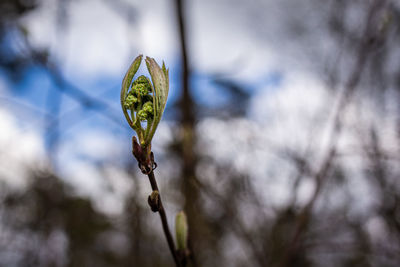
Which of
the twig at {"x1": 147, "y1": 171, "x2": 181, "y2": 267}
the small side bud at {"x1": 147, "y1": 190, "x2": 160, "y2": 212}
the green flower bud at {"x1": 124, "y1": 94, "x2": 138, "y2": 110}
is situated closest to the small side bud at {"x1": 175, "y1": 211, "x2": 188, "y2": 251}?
the twig at {"x1": 147, "y1": 171, "x2": 181, "y2": 267}

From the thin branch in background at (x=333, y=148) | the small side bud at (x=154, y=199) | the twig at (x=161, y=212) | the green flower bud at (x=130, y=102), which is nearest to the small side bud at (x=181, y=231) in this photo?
the twig at (x=161, y=212)

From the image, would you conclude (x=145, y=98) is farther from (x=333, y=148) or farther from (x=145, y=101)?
(x=333, y=148)

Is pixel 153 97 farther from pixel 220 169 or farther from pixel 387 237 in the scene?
pixel 387 237

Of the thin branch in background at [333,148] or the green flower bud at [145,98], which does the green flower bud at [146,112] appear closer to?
the green flower bud at [145,98]

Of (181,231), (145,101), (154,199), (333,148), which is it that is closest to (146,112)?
(145,101)

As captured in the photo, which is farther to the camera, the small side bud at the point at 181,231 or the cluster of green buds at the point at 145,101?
the small side bud at the point at 181,231

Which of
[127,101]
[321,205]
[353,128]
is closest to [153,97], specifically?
[127,101]

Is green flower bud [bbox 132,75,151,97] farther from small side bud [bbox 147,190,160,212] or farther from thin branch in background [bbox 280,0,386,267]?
thin branch in background [bbox 280,0,386,267]
